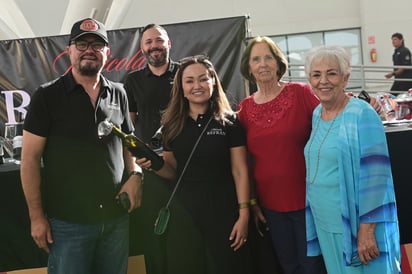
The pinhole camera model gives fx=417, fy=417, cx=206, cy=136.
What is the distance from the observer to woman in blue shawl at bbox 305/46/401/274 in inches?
63.4

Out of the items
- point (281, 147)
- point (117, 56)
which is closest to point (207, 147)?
point (281, 147)

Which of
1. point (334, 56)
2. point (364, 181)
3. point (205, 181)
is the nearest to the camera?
point (364, 181)

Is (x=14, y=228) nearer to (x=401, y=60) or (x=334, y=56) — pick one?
(x=334, y=56)

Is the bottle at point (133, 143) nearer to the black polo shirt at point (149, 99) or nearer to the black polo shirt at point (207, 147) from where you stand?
the black polo shirt at point (207, 147)

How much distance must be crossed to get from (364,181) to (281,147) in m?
0.45

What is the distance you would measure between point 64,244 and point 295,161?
Answer: 1095mm

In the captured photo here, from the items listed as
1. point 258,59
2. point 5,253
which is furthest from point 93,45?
point 5,253

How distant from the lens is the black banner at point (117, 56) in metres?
4.36

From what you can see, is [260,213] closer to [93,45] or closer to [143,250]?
[143,250]

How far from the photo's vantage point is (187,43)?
175 inches

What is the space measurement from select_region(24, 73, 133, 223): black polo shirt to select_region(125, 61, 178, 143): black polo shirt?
4.14ft

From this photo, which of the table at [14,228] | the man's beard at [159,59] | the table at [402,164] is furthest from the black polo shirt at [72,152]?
the table at [402,164]

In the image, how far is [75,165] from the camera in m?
1.79

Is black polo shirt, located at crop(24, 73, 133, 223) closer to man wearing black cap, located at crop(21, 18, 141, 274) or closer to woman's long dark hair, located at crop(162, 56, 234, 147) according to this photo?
man wearing black cap, located at crop(21, 18, 141, 274)
